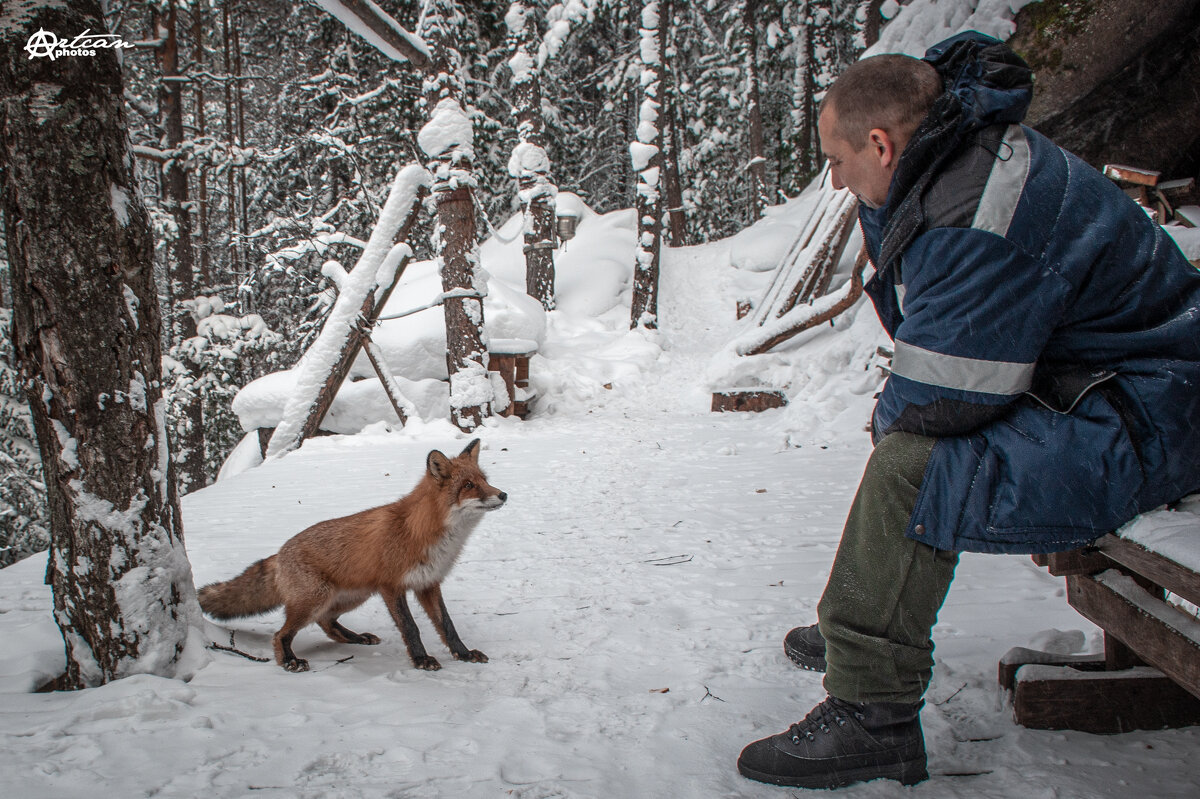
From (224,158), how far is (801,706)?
15857mm

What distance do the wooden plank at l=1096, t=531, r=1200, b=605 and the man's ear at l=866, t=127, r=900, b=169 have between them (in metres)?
1.18

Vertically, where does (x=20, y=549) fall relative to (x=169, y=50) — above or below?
below

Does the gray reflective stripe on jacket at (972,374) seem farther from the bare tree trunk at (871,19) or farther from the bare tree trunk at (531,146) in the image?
the bare tree trunk at (871,19)

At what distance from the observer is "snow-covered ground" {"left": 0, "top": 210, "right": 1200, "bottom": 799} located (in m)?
1.92

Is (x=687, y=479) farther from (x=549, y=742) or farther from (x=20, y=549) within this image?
(x=20, y=549)

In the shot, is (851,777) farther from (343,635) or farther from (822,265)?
(822,265)

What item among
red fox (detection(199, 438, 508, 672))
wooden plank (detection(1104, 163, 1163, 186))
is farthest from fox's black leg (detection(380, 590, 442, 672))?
wooden plank (detection(1104, 163, 1163, 186))

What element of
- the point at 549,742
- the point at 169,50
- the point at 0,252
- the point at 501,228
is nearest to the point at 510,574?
the point at 549,742

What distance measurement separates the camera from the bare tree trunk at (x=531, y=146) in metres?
14.1

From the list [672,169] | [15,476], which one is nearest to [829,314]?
[15,476]

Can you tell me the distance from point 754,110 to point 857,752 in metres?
23.7

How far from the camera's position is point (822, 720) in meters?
1.96

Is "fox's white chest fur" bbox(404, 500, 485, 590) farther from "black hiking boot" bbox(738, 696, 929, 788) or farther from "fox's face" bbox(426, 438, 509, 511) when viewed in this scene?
"black hiking boot" bbox(738, 696, 929, 788)

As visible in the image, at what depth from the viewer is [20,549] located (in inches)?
369
